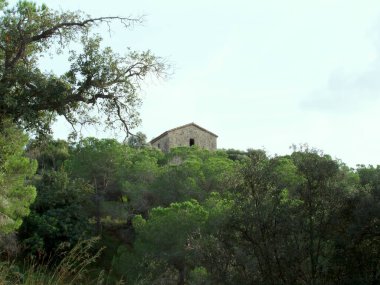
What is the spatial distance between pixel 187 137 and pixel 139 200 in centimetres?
1858

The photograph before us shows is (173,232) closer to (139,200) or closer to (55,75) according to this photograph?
(139,200)

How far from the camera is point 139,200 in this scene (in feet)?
102

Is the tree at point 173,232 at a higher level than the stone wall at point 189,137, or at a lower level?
lower

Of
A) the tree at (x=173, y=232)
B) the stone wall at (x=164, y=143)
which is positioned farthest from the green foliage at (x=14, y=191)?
the stone wall at (x=164, y=143)

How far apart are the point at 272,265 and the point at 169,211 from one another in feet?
27.3

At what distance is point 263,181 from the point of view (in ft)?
57.7

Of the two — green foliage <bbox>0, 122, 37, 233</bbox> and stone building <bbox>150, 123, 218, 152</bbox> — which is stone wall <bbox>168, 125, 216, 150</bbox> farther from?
green foliage <bbox>0, 122, 37, 233</bbox>

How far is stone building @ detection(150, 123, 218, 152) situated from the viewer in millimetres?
49031

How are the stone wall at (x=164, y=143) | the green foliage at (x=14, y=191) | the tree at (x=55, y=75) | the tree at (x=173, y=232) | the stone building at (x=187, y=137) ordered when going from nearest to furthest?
the tree at (x=55, y=75) < the green foliage at (x=14, y=191) < the tree at (x=173, y=232) < the stone building at (x=187, y=137) < the stone wall at (x=164, y=143)

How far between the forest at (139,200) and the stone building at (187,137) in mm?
13909

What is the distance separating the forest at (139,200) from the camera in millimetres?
10414

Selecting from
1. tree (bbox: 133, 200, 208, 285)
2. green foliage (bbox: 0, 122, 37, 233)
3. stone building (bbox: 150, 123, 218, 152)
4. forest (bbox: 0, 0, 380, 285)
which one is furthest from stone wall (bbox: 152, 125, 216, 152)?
green foliage (bbox: 0, 122, 37, 233)

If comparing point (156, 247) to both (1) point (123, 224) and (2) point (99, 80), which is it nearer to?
(1) point (123, 224)

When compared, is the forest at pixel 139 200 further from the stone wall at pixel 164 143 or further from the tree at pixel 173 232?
the stone wall at pixel 164 143
